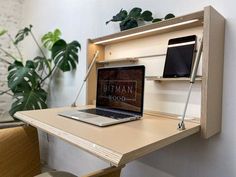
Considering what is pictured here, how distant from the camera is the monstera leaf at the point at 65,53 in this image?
2.02 m

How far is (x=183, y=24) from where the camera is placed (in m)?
1.18

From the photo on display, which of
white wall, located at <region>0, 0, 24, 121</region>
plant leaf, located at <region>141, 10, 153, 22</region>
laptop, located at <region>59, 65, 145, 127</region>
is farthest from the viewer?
white wall, located at <region>0, 0, 24, 121</region>

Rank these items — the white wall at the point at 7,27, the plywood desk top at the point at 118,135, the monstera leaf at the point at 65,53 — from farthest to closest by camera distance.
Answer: the white wall at the point at 7,27
the monstera leaf at the point at 65,53
the plywood desk top at the point at 118,135

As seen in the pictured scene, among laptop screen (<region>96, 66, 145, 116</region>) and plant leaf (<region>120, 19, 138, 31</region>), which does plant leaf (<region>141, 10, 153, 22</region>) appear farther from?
laptop screen (<region>96, 66, 145, 116</region>)

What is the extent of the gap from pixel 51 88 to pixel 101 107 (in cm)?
131

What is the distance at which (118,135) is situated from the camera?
0.84m

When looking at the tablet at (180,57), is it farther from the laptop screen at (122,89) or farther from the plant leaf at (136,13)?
the plant leaf at (136,13)

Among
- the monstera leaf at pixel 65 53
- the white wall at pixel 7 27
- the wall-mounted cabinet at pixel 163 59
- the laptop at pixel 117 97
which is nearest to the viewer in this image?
the wall-mounted cabinet at pixel 163 59

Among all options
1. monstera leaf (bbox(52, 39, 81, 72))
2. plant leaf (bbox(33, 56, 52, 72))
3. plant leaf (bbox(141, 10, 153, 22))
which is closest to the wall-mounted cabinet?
plant leaf (bbox(141, 10, 153, 22))

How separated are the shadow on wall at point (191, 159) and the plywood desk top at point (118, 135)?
0.23m

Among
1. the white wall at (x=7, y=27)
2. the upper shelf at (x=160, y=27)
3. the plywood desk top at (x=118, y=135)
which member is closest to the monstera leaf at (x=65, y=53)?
the upper shelf at (x=160, y=27)

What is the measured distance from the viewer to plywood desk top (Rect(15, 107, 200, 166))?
0.69m

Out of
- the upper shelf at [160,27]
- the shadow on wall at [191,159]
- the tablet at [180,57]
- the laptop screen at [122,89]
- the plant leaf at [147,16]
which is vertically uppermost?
the plant leaf at [147,16]

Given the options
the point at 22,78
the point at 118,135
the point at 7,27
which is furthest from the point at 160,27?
the point at 7,27
